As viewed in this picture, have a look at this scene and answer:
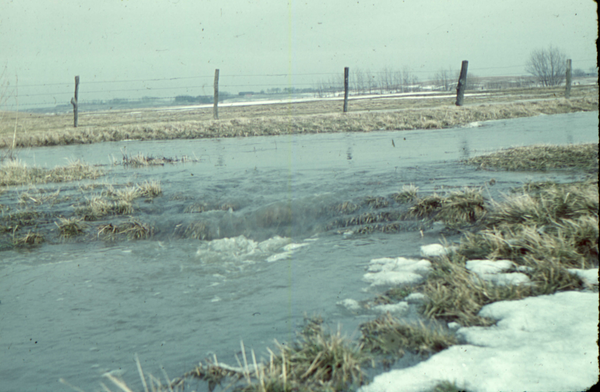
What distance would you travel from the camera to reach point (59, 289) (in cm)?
495

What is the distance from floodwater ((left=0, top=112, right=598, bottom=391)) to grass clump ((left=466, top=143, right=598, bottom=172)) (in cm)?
58

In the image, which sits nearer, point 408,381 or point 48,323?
point 408,381

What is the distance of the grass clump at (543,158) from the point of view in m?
7.94

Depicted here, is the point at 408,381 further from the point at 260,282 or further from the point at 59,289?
the point at 59,289

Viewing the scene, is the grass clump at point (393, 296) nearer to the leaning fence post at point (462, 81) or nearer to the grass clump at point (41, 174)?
the grass clump at point (41, 174)

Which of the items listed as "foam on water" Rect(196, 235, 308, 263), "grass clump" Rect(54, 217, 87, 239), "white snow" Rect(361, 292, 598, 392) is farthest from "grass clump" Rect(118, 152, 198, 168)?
"white snow" Rect(361, 292, 598, 392)

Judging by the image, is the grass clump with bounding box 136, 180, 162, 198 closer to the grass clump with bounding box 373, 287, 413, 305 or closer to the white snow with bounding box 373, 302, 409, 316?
the grass clump with bounding box 373, 287, 413, 305

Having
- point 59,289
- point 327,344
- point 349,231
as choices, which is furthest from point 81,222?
point 327,344

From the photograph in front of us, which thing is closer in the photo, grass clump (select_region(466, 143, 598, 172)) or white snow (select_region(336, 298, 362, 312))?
white snow (select_region(336, 298, 362, 312))

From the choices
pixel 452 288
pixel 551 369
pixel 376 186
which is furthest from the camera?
pixel 376 186

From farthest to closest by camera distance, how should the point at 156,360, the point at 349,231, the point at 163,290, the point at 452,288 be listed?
the point at 349,231 < the point at 163,290 < the point at 452,288 < the point at 156,360

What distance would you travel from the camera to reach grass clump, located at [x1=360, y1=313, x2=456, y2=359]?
112 inches

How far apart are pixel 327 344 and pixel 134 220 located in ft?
17.3

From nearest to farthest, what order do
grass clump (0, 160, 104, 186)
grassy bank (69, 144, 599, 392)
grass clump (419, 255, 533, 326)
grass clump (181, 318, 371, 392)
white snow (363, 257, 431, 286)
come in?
grass clump (181, 318, 371, 392) → grassy bank (69, 144, 599, 392) → grass clump (419, 255, 533, 326) → white snow (363, 257, 431, 286) → grass clump (0, 160, 104, 186)
